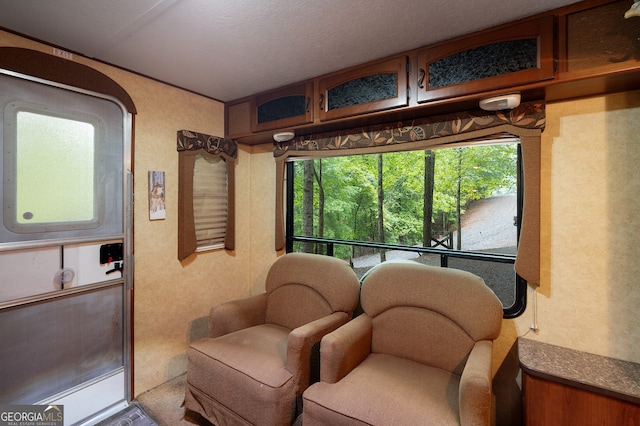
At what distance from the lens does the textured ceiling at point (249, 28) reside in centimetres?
142

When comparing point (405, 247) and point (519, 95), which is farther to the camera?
point (405, 247)

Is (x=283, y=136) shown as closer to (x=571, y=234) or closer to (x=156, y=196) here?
(x=156, y=196)

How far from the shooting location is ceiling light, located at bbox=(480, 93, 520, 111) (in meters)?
1.57

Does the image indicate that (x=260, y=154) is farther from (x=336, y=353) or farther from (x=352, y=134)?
(x=336, y=353)

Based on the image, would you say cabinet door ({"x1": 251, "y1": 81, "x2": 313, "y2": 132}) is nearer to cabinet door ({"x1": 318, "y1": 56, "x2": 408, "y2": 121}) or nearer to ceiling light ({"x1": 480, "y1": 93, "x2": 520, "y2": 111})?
cabinet door ({"x1": 318, "y1": 56, "x2": 408, "y2": 121})

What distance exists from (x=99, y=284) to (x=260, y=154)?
179 centimetres

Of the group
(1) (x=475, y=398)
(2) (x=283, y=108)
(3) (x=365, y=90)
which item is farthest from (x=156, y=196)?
(1) (x=475, y=398)

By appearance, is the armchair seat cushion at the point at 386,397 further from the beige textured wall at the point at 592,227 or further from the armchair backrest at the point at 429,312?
the beige textured wall at the point at 592,227

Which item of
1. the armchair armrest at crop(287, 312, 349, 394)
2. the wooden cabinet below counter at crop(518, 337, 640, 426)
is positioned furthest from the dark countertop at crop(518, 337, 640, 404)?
the armchair armrest at crop(287, 312, 349, 394)

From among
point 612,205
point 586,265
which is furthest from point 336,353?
point 612,205

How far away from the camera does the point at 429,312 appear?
5.96 ft

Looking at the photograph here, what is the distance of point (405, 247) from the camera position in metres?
2.31

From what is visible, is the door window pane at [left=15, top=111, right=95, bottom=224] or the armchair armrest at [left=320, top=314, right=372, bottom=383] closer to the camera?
the armchair armrest at [left=320, top=314, right=372, bottom=383]

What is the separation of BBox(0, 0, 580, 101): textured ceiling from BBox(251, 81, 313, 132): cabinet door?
23cm
